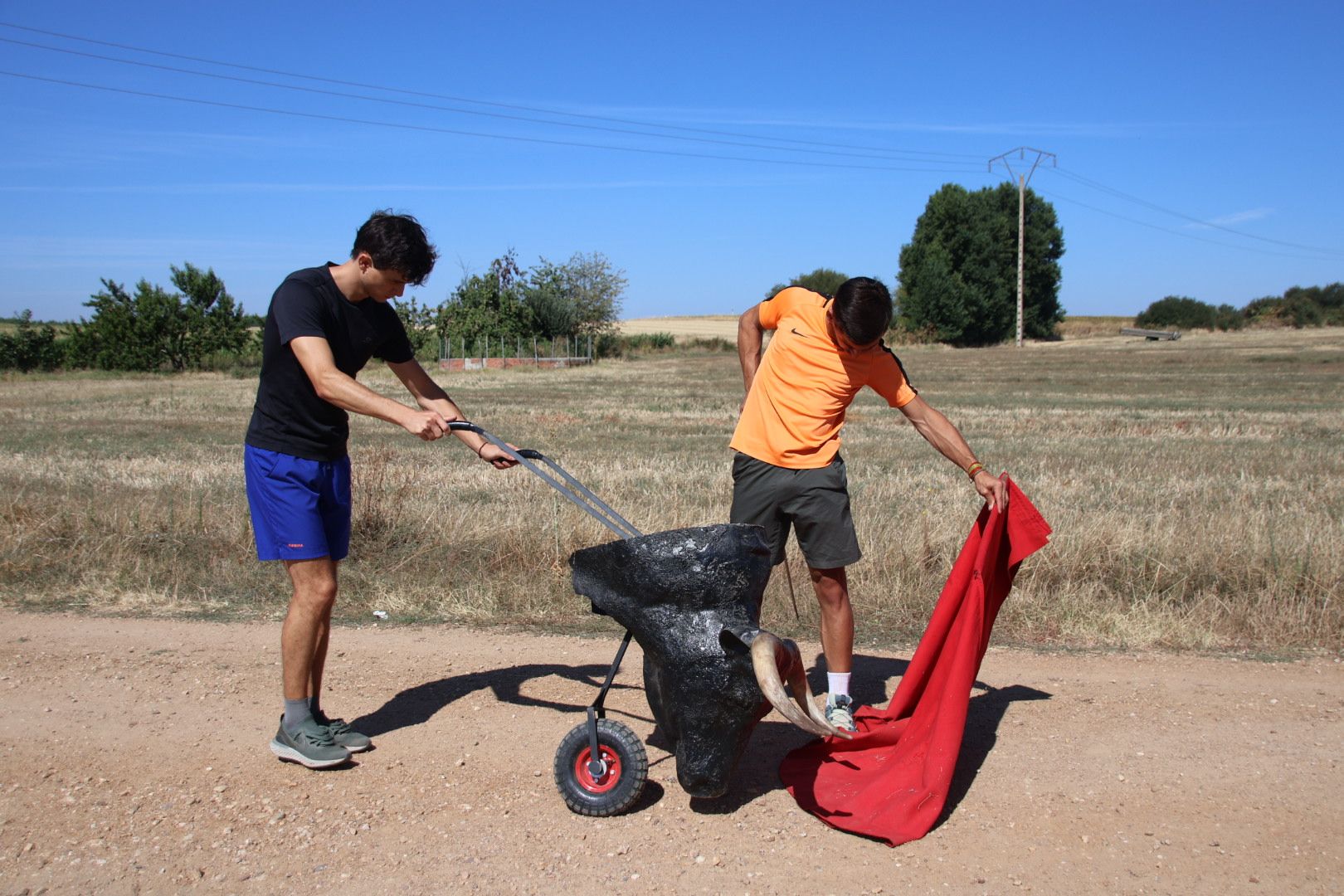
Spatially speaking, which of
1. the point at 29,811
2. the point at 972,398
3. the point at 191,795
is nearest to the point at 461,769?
the point at 191,795

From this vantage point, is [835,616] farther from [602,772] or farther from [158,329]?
[158,329]

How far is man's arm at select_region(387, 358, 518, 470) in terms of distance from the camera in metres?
4.17

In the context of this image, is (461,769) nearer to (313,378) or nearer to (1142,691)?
(313,378)

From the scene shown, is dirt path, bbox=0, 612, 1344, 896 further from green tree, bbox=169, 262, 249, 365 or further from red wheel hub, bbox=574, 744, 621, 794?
green tree, bbox=169, 262, 249, 365

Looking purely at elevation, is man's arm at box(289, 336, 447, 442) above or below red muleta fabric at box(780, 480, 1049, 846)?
above

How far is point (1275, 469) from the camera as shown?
12.4 meters

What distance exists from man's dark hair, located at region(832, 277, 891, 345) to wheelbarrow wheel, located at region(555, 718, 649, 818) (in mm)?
1780

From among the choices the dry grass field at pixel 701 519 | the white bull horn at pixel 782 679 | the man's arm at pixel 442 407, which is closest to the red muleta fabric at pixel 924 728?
the white bull horn at pixel 782 679

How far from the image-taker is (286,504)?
3.98 metres

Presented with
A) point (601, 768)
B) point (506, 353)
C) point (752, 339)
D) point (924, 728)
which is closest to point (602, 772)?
point (601, 768)

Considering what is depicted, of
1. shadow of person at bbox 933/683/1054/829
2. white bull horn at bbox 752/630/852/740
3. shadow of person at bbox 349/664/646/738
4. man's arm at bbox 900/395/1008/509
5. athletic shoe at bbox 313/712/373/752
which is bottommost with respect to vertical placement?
shadow of person at bbox 933/683/1054/829

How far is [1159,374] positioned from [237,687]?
36061 millimetres

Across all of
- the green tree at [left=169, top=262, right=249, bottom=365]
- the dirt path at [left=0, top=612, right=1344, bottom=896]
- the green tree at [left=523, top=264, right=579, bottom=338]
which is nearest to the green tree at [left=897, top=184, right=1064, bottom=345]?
the green tree at [left=523, top=264, right=579, bottom=338]

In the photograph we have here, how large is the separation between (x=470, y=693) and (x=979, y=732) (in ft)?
7.50
